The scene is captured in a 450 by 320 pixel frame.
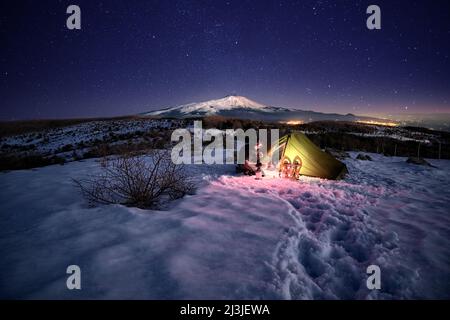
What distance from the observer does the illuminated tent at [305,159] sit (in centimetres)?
898

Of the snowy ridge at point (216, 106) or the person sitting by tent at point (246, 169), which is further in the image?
the snowy ridge at point (216, 106)

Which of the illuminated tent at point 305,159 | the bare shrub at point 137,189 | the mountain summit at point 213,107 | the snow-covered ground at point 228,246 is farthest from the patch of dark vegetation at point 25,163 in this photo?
the mountain summit at point 213,107

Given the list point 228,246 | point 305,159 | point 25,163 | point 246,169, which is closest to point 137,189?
point 228,246

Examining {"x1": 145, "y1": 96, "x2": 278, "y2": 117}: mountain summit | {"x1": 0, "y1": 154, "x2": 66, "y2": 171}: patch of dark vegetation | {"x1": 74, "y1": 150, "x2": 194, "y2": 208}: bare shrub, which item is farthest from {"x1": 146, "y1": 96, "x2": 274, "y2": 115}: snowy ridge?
{"x1": 74, "y1": 150, "x2": 194, "y2": 208}: bare shrub

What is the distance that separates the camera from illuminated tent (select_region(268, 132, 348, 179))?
8977 millimetres

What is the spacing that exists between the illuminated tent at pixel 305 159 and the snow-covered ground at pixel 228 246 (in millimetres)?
2407

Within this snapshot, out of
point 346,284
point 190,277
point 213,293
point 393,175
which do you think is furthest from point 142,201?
point 393,175

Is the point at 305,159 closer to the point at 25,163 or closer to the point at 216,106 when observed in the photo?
the point at 25,163

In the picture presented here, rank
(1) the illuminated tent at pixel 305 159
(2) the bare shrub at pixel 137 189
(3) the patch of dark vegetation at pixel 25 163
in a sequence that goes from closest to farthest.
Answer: (2) the bare shrub at pixel 137 189
(1) the illuminated tent at pixel 305 159
(3) the patch of dark vegetation at pixel 25 163

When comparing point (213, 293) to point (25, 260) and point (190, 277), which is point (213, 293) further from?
point (25, 260)

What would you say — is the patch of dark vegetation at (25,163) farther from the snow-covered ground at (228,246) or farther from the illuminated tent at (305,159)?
the illuminated tent at (305,159)

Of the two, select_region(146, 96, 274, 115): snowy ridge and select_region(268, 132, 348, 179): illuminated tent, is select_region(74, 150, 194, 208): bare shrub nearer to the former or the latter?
select_region(268, 132, 348, 179): illuminated tent

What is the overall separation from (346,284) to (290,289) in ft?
2.87

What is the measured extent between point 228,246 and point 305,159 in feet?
21.1
